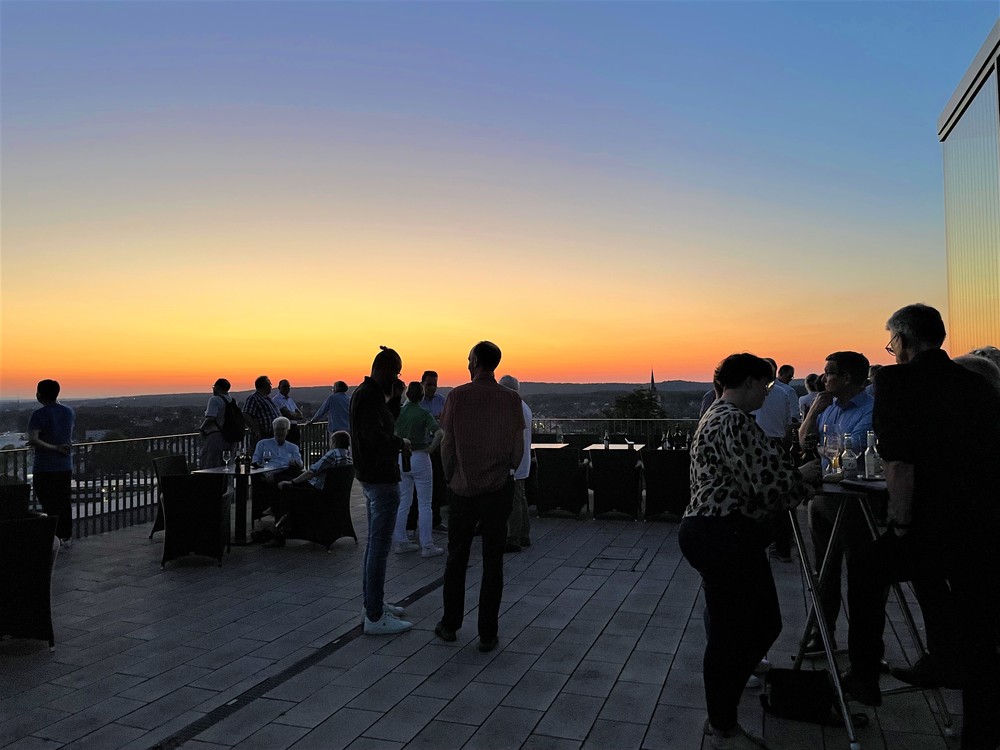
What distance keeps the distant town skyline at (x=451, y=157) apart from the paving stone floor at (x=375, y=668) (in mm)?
2072

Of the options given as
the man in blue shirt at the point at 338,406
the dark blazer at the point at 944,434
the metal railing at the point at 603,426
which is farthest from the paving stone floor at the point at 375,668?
the metal railing at the point at 603,426

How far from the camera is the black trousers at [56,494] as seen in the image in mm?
6824

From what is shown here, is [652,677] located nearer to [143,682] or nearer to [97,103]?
[143,682]

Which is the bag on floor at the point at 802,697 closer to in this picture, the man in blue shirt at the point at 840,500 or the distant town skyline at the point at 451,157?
the man in blue shirt at the point at 840,500

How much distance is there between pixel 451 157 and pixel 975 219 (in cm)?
797

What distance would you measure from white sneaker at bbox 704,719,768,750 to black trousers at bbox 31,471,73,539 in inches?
264

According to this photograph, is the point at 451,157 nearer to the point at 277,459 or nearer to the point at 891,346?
the point at 277,459

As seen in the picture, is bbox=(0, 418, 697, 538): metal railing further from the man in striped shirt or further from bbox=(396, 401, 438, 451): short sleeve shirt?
the man in striped shirt

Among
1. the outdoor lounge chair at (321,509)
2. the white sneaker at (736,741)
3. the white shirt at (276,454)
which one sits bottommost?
the white sneaker at (736,741)

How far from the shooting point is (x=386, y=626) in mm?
4176

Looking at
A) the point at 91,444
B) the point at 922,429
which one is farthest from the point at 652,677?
the point at 91,444

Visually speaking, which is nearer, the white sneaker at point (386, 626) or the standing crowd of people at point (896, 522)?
A: the standing crowd of people at point (896, 522)

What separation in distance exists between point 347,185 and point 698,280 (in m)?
8.58

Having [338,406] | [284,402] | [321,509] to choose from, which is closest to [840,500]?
[321,509]
